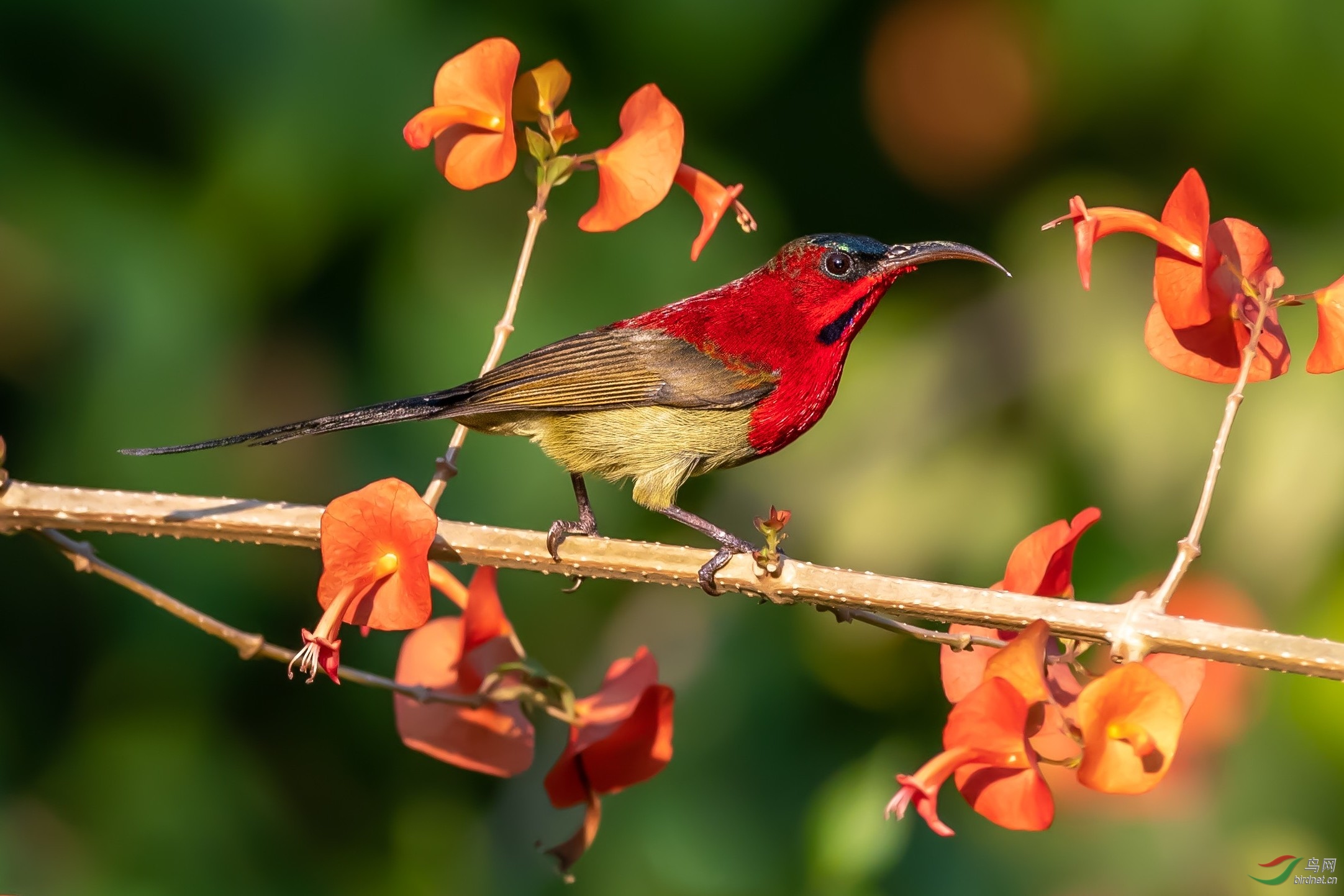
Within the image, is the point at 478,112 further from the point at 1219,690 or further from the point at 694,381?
the point at 1219,690

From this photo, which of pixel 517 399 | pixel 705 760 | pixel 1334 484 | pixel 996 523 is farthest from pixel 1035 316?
pixel 517 399

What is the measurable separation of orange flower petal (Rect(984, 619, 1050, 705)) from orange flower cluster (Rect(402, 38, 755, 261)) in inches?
31.0

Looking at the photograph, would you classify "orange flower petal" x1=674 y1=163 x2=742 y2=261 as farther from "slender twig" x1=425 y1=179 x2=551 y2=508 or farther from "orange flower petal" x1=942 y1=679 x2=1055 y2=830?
"orange flower petal" x1=942 y1=679 x2=1055 y2=830

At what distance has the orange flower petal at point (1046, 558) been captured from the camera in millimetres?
1873

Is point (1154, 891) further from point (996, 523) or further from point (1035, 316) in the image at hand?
point (1035, 316)

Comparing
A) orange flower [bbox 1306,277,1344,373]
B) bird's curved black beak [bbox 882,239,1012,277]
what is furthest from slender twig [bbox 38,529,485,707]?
orange flower [bbox 1306,277,1344,373]

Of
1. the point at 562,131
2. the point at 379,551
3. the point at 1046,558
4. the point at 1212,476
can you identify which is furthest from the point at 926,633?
the point at 562,131

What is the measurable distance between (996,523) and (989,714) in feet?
7.97

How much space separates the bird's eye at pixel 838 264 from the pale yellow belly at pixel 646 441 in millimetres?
324

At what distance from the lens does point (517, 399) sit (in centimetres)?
257

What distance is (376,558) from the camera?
175cm

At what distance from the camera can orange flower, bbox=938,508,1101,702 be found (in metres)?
1.88

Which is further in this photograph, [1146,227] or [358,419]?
[358,419]

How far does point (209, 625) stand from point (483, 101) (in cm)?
91
